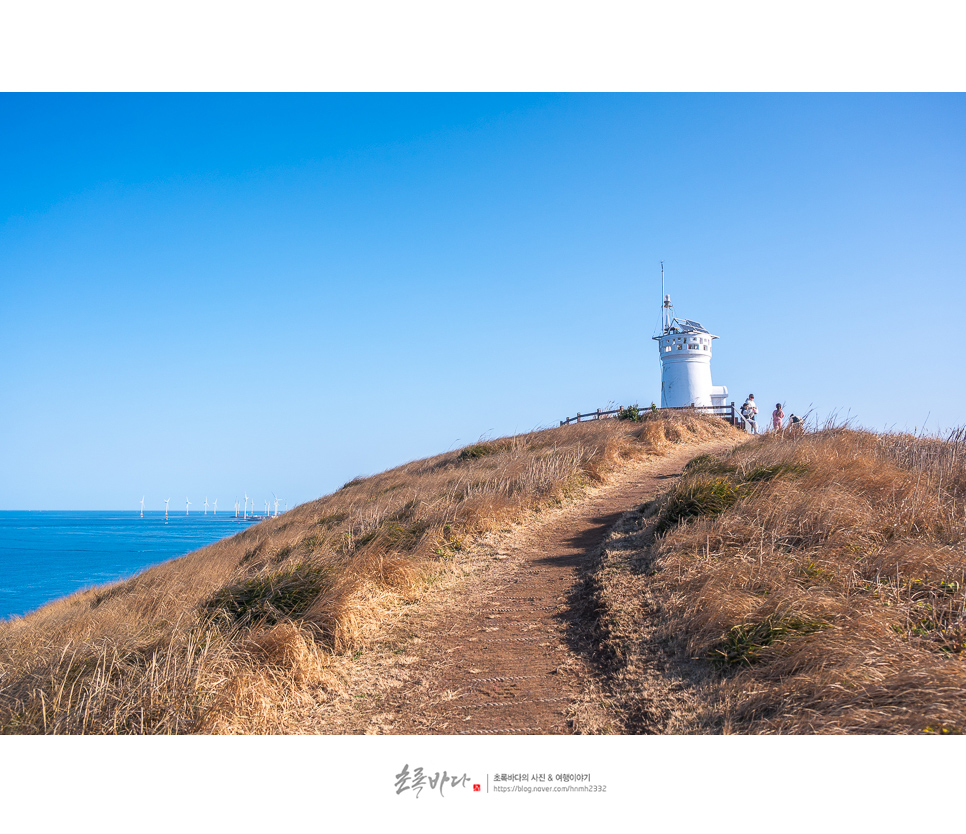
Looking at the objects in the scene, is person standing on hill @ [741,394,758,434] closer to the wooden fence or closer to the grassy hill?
the wooden fence

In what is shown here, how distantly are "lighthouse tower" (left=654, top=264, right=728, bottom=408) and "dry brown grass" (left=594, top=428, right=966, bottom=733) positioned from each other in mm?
35905

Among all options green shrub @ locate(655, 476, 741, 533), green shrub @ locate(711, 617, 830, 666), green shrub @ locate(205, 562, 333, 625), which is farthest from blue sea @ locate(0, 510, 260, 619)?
green shrub @ locate(711, 617, 830, 666)

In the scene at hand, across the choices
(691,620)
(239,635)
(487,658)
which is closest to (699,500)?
(691,620)

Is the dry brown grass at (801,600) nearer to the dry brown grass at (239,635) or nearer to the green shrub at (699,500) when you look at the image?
the green shrub at (699,500)

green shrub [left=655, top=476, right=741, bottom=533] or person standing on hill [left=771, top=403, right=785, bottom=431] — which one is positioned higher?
person standing on hill [left=771, top=403, right=785, bottom=431]

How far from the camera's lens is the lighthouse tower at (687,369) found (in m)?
44.5

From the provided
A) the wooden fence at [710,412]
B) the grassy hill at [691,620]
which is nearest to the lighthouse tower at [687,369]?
the wooden fence at [710,412]

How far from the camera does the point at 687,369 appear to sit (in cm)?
4466

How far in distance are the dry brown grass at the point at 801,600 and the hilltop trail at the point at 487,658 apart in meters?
0.54

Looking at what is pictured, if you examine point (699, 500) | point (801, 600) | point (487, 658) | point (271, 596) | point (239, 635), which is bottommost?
point (487, 658)

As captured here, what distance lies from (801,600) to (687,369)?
137ft

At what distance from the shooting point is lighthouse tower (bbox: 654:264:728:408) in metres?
44.5

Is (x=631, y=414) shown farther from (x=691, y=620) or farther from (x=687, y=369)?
(x=691, y=620)

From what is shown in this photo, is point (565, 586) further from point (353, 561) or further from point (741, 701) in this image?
point (741, 701)
